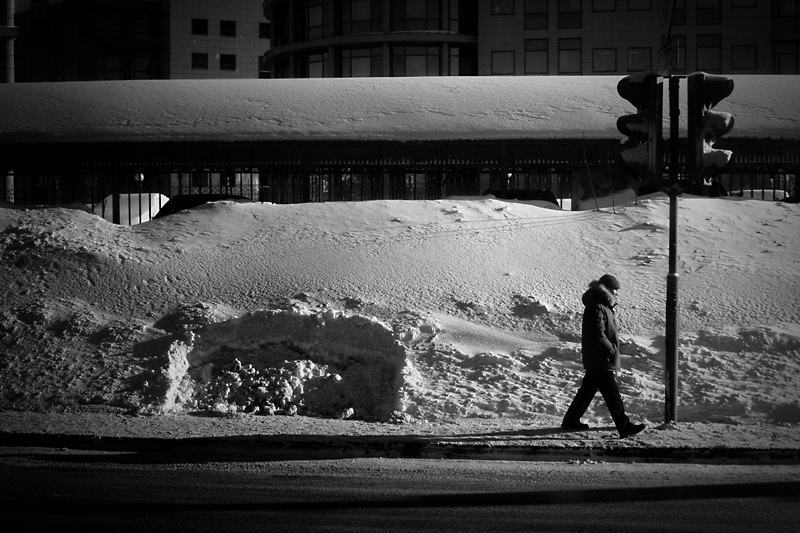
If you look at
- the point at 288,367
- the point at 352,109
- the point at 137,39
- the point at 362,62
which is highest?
the point at 137,39

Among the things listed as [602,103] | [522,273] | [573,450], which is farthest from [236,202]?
[573,450]

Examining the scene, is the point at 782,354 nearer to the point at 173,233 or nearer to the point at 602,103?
the point at 173,233

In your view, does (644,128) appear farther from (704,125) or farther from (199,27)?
(199,27)

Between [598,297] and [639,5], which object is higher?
[639,5]

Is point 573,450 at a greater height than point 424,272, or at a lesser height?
lesser

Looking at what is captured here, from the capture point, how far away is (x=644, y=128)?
27.8ft

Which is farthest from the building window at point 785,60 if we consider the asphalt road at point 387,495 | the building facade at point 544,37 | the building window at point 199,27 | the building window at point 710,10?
the asphalt road at point 387,495

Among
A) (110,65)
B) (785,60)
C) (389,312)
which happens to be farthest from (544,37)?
(389,312)

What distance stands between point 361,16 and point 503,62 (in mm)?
7583

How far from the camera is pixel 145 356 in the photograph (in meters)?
10.2

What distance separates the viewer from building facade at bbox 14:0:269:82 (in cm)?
6375

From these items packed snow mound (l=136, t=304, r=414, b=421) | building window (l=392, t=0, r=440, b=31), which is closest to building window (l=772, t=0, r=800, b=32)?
building window (l=392, t=0, r=440, b=31)

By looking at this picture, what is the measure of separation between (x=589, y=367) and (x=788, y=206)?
9.18 meters

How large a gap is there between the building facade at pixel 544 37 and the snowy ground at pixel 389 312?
107 feet
